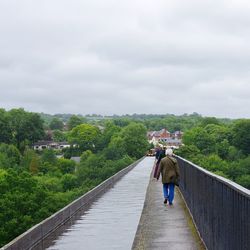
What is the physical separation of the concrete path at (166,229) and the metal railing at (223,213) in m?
0.48

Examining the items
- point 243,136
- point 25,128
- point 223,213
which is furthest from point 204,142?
point 223,213

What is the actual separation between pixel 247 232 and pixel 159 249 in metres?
4.59

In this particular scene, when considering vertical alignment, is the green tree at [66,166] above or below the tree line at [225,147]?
below

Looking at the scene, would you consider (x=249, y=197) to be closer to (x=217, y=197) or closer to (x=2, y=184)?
(x=217, y=197)

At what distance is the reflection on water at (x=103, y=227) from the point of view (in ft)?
38.9

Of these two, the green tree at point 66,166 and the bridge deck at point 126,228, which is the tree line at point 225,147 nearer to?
the green tree at point 66,166

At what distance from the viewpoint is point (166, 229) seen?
1316cm

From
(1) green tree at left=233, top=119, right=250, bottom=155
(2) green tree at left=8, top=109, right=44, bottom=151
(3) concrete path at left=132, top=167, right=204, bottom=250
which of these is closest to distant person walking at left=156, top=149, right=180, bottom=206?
(3) concrete path at left=132, top=167, right=204, bottom=250

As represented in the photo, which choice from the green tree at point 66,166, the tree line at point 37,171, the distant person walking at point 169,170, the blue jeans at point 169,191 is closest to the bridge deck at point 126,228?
the blue jeans at point 169,191

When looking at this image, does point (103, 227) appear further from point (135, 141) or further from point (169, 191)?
point (135, 141)

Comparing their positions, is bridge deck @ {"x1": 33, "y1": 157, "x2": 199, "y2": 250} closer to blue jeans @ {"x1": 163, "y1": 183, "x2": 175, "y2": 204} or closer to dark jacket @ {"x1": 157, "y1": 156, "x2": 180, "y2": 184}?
blue jeans @ {"x1": 163, "y1": 183, "x2": 175, "y2": 204}

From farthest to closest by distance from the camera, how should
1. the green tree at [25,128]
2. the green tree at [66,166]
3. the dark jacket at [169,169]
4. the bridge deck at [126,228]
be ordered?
the green tree at [25,128], the green tree at [66,166], the dark jacket at [169,169], the bridge deck at [126,228]

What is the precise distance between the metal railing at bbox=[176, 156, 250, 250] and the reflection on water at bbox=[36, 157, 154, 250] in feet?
5.46

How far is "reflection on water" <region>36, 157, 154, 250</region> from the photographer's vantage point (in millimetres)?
11852
